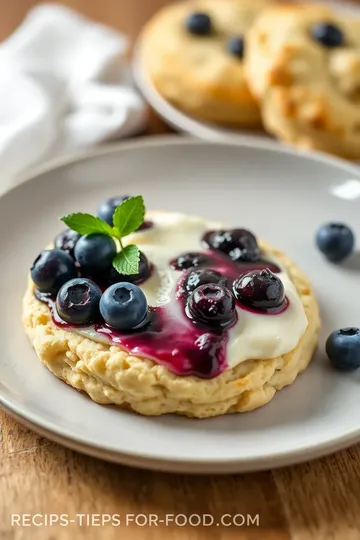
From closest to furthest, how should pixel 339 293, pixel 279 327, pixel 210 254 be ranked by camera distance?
1. pixel 279 327
2. pixel 210 254
3. pixel 339 293

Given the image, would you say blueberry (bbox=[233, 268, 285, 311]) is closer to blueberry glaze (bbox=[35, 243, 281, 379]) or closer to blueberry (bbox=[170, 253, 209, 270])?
blueberry glaze (bbox=[35, 243, 281, 379])

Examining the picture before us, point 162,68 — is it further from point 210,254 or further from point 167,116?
point 210,254

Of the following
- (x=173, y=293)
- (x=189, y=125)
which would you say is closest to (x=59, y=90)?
(x=189, y=125)

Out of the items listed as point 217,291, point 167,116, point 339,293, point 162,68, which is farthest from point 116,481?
point 162,68

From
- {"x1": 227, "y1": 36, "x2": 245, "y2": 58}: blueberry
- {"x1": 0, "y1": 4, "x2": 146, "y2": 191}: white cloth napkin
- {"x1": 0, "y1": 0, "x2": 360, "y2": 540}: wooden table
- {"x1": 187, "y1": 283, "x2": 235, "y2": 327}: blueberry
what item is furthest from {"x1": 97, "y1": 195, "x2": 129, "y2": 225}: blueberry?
{"x1": 227, "y1": 36, "x2": 245, "y2": 58}: blueberry

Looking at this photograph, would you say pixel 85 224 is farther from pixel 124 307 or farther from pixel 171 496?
pixel 171 496

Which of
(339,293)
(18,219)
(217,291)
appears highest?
Result: (217,291)

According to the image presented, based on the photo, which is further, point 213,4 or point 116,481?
point 213,4
